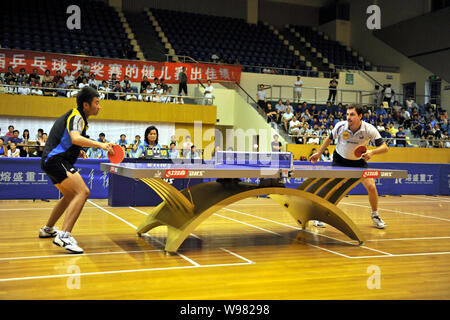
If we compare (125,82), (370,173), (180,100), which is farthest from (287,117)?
(370,173)

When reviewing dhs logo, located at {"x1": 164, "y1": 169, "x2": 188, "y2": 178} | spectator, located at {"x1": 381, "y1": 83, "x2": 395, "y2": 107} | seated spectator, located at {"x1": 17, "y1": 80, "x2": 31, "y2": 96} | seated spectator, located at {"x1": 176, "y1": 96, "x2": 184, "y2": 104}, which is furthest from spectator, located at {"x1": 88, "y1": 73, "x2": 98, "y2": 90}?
dhs logo, located at {"x1": 164, "y1": 169, "x2": 188, "y2": 178}

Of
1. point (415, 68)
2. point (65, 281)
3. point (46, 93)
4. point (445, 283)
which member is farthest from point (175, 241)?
point (415, 68)

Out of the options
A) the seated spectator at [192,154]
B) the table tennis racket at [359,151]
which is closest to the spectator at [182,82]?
the seated spectator at [192,154]

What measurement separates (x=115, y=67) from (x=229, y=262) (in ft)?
47.8

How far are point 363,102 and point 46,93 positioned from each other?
14736 mm

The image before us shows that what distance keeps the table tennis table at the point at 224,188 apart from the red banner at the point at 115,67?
12737 mm

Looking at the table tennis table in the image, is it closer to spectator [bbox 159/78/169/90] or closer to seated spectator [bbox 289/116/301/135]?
seated spectator [bbox 289/116/301/135]

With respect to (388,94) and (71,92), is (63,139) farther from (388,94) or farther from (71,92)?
(388,94)

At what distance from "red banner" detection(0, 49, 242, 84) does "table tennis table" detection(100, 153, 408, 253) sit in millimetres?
12737

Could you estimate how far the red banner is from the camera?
55.0 feet

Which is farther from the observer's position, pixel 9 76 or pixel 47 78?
pixel 47 78

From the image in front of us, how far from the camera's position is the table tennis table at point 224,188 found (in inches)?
188

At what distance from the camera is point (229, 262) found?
4770 millimetres

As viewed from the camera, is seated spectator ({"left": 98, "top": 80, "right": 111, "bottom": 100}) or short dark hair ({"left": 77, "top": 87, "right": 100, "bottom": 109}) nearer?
short dark hair ({"left": 77, "top": 87, "right": 100, "bottom": 109})
